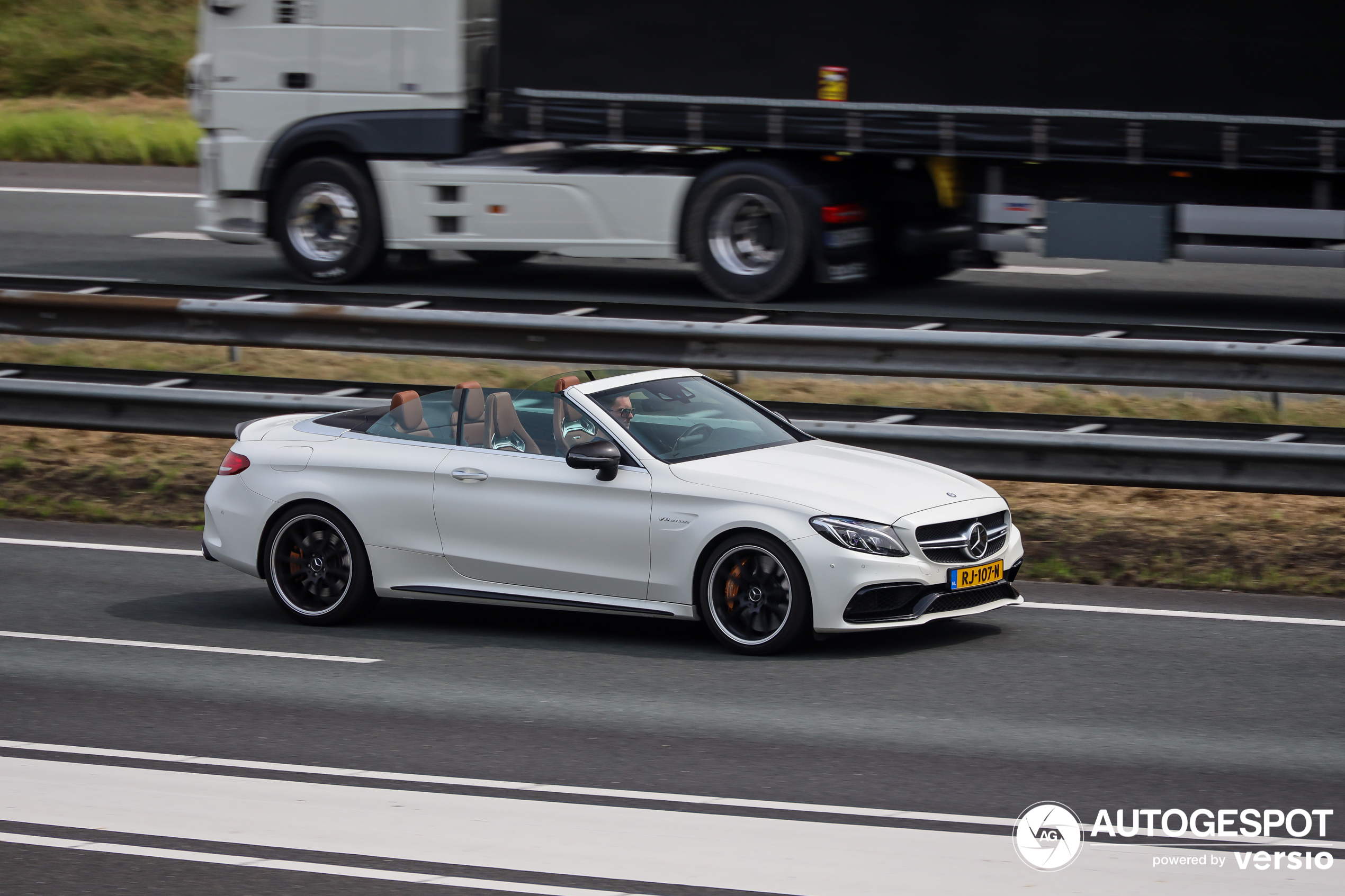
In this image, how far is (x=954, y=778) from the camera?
21.1 feet

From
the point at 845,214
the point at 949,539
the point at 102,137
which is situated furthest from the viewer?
the point at 102,137

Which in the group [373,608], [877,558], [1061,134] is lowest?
[373,608]

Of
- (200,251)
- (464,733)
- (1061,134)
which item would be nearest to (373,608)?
(464,733)

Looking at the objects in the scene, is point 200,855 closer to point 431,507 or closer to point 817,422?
point 431,507

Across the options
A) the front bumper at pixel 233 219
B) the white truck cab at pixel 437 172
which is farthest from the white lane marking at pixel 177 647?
the front bumper at pixel 233 219

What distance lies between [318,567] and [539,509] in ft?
4.20

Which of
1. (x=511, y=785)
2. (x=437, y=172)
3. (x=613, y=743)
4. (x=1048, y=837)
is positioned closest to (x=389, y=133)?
(x=437, y=172)

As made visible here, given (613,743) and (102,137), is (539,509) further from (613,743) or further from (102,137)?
(102,137)

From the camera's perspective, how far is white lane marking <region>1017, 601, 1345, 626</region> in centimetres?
889

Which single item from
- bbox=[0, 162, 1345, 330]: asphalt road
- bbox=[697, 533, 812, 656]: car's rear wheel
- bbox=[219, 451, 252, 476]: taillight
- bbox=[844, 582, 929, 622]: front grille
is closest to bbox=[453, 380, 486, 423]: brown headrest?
bbox=[219, 451, 252, 476]: taillight

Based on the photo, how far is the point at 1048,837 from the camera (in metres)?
5.81

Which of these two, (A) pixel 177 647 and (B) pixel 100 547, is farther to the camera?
(B) pixel 100 547

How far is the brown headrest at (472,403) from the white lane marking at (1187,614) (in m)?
2.83

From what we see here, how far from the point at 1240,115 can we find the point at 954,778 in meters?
10.5
